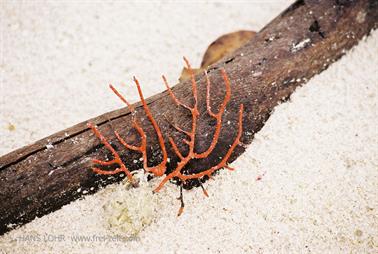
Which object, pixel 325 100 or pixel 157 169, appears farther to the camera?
pixel 325 100

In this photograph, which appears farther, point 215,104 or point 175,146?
Answer: point 215,104

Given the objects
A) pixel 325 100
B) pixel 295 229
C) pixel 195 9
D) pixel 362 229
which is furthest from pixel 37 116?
pixel 362 229

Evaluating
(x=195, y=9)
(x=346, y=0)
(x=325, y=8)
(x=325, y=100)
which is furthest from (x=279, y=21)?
(x=195, y=9)

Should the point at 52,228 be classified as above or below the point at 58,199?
below

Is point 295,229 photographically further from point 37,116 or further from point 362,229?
point 37,116

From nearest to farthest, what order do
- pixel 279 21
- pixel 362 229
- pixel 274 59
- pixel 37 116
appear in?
pixel 362 229, pixel 274 59, pixel 279 21, pixel 37 116

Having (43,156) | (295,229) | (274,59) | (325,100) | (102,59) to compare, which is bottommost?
(295,229)

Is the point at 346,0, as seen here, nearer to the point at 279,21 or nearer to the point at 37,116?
the point at 279,21

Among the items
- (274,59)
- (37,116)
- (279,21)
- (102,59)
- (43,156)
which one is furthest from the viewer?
(102,59)
